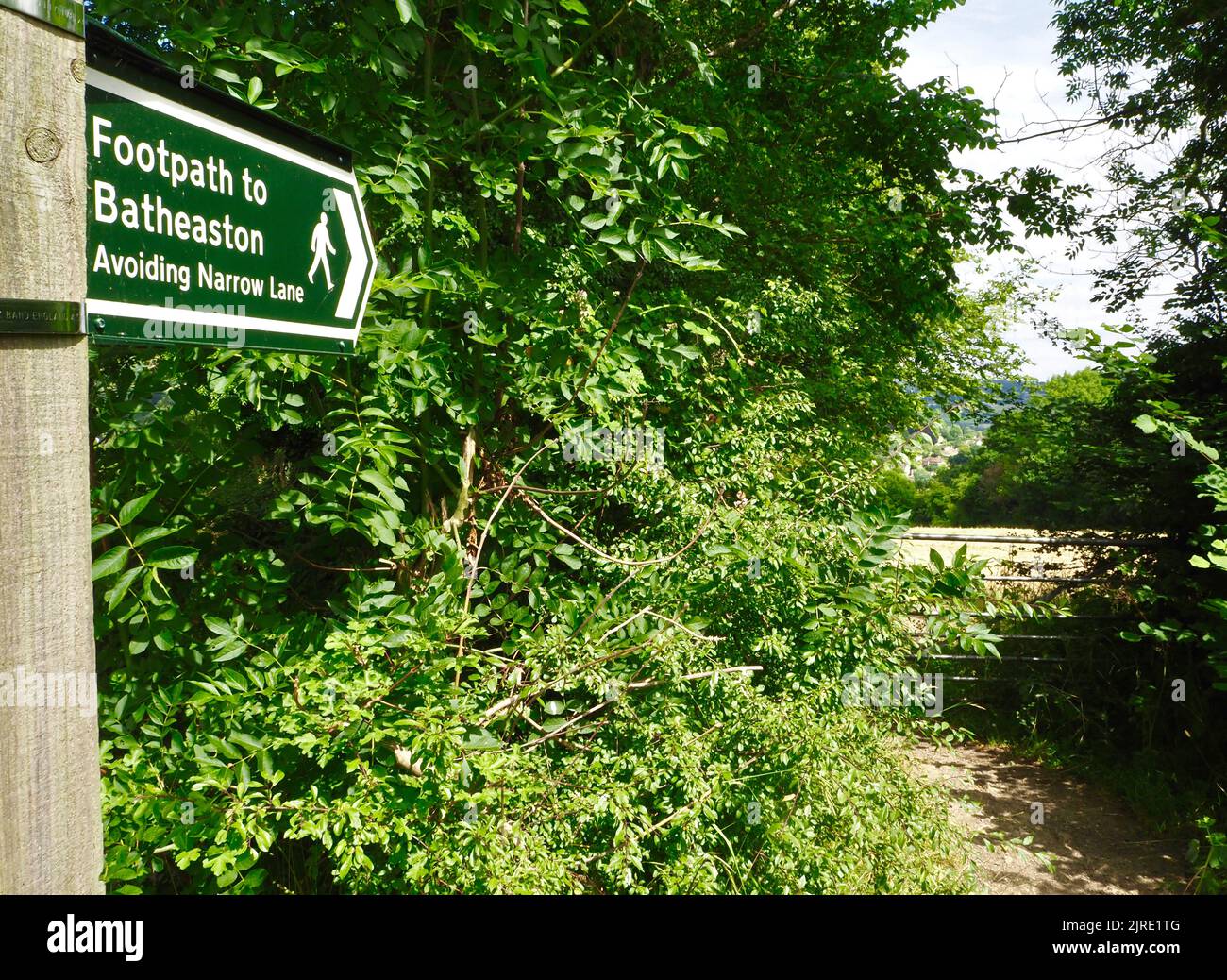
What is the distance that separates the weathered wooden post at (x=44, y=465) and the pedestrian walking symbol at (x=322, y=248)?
45cm

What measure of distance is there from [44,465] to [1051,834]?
6499 millimetres

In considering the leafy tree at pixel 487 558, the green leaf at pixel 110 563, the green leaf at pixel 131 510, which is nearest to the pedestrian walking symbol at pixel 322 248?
the leafy tree at pixel 487 558

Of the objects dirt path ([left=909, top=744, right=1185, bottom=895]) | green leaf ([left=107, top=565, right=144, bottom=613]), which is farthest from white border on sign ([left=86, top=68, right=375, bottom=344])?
dirt path ([left=909, top=744, right=1185, bottom=895])

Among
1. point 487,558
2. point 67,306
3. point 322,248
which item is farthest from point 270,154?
point 487,558

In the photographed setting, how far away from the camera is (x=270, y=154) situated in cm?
148

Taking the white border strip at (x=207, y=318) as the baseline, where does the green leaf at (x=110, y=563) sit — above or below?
below

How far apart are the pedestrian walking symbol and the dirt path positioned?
4113 mm

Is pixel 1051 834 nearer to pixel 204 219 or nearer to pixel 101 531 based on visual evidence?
pixel 101 531

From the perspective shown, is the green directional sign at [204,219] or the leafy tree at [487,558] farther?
the leafy tree at [487,558]

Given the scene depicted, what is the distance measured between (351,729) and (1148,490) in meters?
6.92

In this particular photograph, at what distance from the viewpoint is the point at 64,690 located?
3.61 ft

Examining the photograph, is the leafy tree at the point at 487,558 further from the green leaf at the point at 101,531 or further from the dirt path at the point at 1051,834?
the dirt path at the point at 1051,834

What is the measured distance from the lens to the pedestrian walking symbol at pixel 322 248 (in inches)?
61.7

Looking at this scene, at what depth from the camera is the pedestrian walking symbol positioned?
1566 mm
